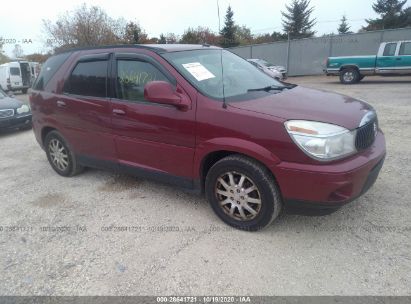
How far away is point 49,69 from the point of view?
5016 mm

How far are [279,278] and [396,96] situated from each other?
10.4 m

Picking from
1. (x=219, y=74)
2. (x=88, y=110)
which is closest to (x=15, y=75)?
(x=88, y=110)

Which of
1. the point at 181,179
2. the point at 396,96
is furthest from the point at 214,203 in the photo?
the point at 396,96

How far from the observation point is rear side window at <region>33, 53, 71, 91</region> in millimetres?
4855

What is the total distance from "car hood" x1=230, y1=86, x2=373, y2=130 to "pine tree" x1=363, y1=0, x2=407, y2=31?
4221 cm

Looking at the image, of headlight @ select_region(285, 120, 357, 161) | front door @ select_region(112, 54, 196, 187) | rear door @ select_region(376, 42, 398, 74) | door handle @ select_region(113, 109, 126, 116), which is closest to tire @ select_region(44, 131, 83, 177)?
front door @ select_region(112, 54, 196, 187)

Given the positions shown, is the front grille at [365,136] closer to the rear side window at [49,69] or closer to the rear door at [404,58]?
the rear side window at [49,69]

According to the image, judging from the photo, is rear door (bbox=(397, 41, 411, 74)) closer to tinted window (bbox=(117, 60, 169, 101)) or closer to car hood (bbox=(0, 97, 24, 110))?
tinted window (bbox=(117, 60, 169, 101))

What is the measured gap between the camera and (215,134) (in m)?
3.25

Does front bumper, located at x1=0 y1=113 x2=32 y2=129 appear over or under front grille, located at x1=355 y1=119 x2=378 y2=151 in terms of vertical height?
under

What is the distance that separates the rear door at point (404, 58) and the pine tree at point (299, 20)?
100ft

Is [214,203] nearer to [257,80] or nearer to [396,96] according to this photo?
[257,80]

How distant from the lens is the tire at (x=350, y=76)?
16.1 meters

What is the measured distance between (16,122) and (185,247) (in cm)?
744
